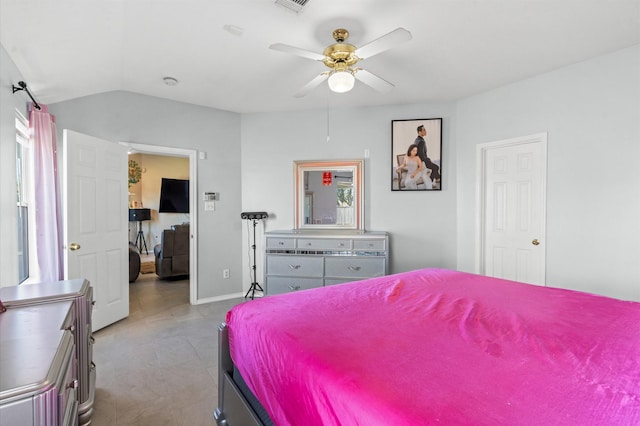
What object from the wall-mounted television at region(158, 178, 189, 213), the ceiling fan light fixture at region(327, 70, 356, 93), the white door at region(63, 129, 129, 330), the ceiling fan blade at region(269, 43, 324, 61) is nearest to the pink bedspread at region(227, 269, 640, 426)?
the ceiling fan light fixture at region(327, 70, 356, 93)

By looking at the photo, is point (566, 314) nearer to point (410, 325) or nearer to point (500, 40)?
point (410, 325)

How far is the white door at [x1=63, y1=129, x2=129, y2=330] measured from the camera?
2904mm

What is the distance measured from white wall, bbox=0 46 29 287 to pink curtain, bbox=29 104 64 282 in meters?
0.40

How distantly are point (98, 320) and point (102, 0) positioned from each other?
273 cm

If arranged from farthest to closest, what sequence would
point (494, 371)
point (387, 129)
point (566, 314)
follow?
point (387, 129)
point (566, 314)
point (494, 371)

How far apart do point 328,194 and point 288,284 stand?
126cm

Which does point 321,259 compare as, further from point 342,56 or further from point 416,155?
point 342,56

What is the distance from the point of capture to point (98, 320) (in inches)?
123

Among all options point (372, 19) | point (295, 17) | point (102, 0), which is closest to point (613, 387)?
point (372, 19)

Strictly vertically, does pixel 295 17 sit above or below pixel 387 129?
above

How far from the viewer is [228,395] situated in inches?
63.4

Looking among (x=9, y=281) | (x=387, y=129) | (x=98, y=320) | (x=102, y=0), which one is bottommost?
(x=98, y=320)

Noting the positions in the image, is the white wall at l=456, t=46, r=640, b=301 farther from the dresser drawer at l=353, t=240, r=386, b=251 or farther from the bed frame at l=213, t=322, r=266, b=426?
the bed frame at l=213, t=322, r=266, b=426

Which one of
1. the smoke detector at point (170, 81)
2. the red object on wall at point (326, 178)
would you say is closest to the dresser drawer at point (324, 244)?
the red object on wall at point (326, 178)
